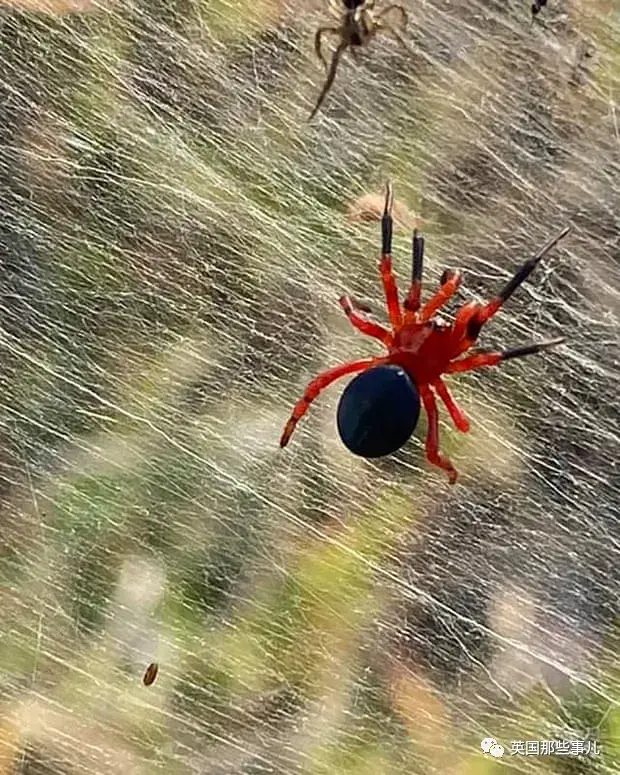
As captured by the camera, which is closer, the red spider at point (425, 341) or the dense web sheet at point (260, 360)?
the red spider at point (425, 341)

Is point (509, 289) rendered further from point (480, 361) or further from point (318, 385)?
point (318, 385)

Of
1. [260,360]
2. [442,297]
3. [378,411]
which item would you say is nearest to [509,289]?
[442,297]

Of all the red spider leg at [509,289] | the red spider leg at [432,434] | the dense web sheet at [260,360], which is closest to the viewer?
the red spider leg at [509,289]

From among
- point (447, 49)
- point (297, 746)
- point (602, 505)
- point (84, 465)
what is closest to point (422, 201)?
point (447, 49)

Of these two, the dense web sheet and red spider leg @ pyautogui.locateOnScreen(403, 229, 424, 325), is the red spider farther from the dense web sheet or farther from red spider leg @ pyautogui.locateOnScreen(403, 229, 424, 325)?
the dense web sheet

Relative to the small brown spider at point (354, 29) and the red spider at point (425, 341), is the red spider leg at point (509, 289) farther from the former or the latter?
the small brown spider at point (354, 29)

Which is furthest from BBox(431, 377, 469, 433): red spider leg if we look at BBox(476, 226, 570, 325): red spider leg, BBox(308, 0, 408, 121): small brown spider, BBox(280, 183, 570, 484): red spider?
BBox(308, 0, 408, 121): small brown spider

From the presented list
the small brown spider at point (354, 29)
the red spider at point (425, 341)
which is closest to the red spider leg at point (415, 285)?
the red spider at point (425, 341)
